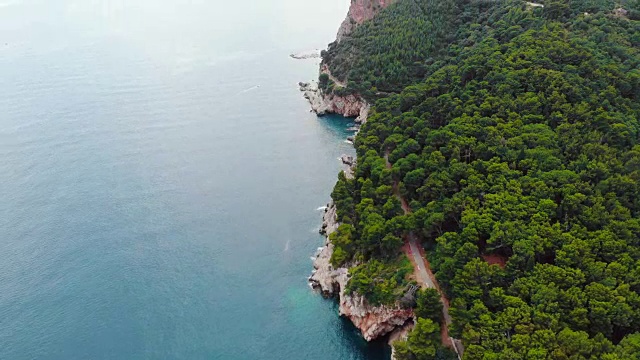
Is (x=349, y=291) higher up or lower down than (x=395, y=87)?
lower down

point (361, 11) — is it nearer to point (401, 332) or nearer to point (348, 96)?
point (348, 96)

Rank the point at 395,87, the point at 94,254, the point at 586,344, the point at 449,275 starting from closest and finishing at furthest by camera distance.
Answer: the point at 586,344
the point at 449,275
the point at 94,254
the point at 395,87

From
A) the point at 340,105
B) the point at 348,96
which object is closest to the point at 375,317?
the point at 348,96

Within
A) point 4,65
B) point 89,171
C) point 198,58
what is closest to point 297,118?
point 89,171

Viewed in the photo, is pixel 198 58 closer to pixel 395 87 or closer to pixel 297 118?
pixel 297 118

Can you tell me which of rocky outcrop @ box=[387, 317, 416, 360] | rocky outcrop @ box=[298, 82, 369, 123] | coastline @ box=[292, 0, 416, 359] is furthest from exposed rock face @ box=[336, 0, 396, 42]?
rocky outcrop @ box=[387, 317, 416, 360]

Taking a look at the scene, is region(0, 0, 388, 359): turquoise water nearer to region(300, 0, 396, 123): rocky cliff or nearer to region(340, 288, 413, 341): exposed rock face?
region(340, 288, 413, 341): exposed rock face

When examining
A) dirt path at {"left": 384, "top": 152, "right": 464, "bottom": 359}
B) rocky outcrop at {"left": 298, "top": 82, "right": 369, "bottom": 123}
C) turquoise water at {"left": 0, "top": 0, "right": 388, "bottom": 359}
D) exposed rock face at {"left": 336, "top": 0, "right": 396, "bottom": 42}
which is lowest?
turquoise water at {"left": 0, "top": 0, "right": 388, "bottom": 359}
